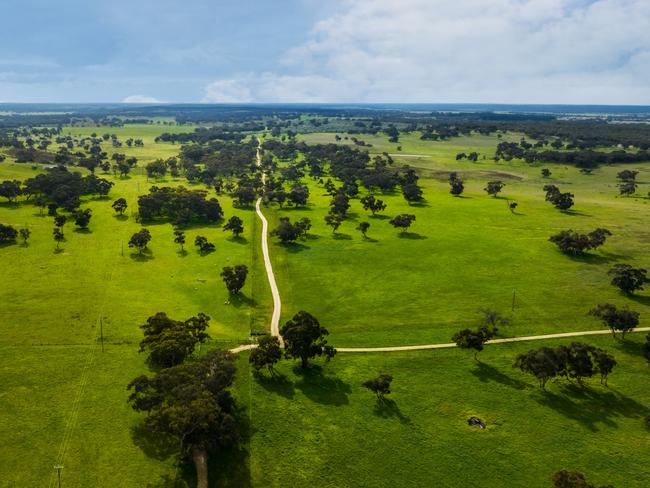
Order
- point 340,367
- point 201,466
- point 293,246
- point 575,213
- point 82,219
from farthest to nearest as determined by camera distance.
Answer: point 575,213, point 82,219, point 293,246, point 340,367, point 201,466

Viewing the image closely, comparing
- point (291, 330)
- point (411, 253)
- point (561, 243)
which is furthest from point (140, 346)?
point (561, 243)

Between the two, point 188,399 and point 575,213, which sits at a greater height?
point 575,213

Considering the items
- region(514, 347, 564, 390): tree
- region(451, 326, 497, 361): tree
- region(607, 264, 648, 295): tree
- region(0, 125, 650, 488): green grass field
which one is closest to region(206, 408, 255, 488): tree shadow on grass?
region(0, 125, 650, 488): green grass field

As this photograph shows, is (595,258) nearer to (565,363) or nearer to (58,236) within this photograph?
(565,363)

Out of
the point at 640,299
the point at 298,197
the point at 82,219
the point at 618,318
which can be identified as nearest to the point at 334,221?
the point at 298,197

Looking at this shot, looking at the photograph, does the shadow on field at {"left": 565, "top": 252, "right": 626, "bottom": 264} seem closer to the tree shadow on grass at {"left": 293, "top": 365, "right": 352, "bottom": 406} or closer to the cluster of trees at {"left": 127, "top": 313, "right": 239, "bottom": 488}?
the tree shadow on grass at {"left": 293, "top": 365, "right": 352, "bottom": 406}

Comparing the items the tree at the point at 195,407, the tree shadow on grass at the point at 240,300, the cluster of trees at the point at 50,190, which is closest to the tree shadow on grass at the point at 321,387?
the tree at the point at 195,407

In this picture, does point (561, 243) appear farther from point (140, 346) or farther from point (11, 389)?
point (11, 389)
